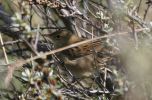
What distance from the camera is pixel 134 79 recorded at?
2051 mm

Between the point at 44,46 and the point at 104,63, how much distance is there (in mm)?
915

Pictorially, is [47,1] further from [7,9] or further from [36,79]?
[7,9]

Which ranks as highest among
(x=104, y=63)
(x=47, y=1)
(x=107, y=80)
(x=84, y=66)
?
(x=47, y=1)

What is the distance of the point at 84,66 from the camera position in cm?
416

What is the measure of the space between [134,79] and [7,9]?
3.07 metres

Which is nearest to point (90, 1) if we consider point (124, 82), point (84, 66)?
point (84, 66)

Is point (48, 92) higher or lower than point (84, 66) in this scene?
higher

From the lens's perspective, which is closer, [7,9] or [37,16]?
[37,16]

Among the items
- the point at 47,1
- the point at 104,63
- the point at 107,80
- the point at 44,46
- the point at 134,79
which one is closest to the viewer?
the point at 134,79

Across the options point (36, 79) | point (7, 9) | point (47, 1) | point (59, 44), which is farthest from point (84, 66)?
point (36, 79)

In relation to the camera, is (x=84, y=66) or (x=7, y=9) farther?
(x=7, y=9)

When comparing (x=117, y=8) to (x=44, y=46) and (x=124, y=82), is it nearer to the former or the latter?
(x=124, y=82)

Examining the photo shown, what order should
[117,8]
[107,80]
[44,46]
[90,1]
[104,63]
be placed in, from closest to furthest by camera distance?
[117,8] → [104,63] → [107,80] → [44,46] → [90,1]

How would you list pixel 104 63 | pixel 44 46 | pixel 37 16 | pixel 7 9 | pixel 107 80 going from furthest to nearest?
pixel 7 9 → pixel 37 16 → pixel 44 46 → pixel 107 80 → pixel 104 63
